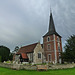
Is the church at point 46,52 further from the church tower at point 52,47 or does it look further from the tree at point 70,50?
the tree at point 70,50

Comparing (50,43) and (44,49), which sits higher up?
(50,43)

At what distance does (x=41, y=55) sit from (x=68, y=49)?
34.1 feet

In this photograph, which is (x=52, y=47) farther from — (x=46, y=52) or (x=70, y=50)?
(x=70, y=50)

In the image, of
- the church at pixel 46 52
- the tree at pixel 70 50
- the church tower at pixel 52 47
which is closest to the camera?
the tree at pixel 70 50

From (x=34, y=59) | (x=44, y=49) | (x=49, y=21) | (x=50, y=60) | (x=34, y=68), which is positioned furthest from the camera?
(x=49, y=21)

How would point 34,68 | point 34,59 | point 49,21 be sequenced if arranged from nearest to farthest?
1. point 34,68
2. point 34,59
3. point 49,21

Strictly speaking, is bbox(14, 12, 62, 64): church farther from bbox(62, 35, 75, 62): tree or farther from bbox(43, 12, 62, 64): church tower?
bbox(62, 35, 75, 62): tree

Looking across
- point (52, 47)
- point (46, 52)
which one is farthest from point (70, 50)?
point (46, 52)

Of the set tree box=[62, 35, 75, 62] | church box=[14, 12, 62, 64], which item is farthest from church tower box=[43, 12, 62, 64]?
tree box=[62, 35, 75, 62]

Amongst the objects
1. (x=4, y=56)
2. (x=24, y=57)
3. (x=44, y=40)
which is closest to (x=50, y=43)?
(x=44, y=40)

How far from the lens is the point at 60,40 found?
34.2 m

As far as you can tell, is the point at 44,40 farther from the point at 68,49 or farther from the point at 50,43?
the point at 68,49

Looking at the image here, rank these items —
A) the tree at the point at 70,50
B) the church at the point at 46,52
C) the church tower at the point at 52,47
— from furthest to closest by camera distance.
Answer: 1. the church tower at the point at 52,47
2. the church at the point at 46,52
3. the tree at the point at 70,50

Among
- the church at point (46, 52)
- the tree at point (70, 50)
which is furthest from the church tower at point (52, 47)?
the tree at point (70, 50)
